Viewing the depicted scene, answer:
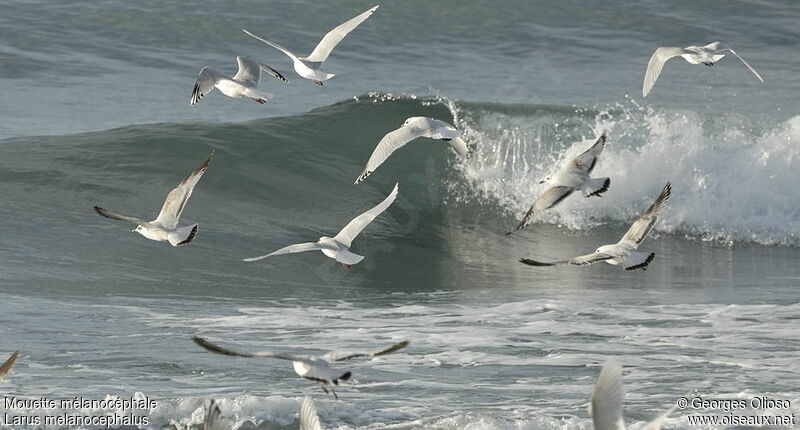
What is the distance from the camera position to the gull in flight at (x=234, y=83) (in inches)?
304

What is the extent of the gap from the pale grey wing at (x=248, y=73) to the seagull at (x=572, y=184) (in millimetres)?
2266

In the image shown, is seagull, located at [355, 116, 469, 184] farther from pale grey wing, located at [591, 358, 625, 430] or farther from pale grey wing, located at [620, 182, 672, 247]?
pale grey wing, located at [591, 358, 625, 430]

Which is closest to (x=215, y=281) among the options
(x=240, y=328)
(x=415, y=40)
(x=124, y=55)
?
(x=240, y=328)

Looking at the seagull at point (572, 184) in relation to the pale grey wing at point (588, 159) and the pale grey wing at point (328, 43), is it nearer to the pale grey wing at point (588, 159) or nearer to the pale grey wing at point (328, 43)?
the pale grey wing at point (588, 159)

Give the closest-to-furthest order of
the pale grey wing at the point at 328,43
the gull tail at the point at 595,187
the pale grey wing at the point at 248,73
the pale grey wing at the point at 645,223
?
the gull tail at the point at 595,187, the pale grey wing at the point at 645,223, the pale grey wing at the point at 248,73, the pale grey wing at the point at 328,43

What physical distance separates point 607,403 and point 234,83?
12.8 ft

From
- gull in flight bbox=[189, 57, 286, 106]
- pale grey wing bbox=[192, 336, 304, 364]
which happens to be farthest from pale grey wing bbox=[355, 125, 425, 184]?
pale grey wing bbox=[192, 336, 304, 364]

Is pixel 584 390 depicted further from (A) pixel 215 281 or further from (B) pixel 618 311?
(A) pixel 215 281

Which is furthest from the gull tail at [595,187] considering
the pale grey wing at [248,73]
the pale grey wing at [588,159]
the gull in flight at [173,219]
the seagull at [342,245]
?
the pale grey wing at [248,73]

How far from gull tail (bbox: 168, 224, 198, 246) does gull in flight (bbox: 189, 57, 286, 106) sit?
0.87 m

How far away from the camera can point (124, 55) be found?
20719 mm

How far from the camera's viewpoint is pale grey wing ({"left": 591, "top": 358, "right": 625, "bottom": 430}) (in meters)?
4.79

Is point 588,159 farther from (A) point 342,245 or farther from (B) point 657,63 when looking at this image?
(B) point 657,63

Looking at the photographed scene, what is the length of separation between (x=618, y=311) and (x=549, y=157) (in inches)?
266
